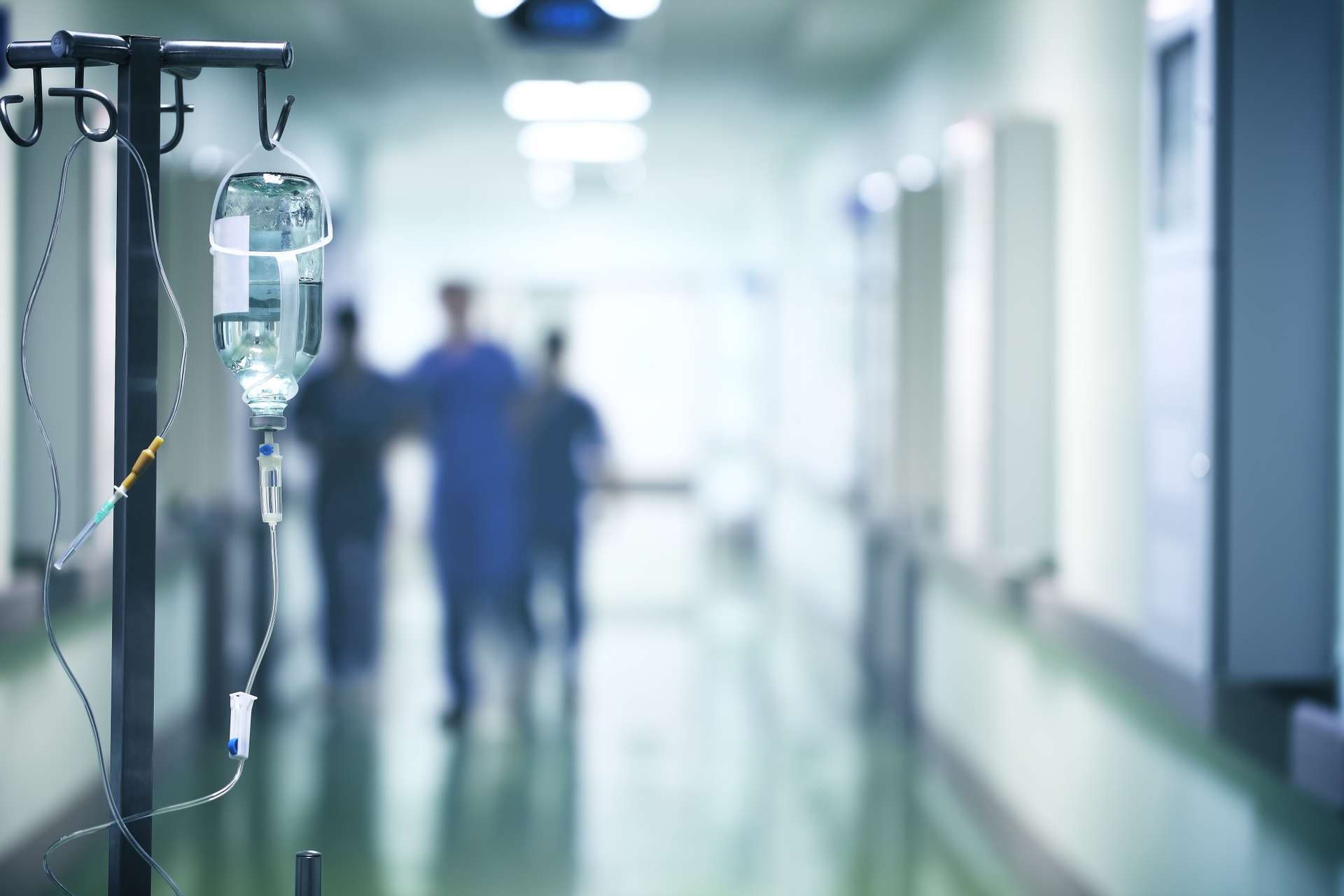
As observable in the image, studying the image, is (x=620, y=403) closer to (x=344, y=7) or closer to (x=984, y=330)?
(x=344, y=7)

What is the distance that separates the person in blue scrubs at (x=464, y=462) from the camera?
439 centimetres

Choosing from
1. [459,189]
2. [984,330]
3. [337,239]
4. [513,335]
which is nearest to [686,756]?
[984,330]

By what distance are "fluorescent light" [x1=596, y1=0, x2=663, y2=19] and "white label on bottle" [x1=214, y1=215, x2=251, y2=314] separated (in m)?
2.93

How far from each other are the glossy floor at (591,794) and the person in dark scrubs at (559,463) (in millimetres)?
480

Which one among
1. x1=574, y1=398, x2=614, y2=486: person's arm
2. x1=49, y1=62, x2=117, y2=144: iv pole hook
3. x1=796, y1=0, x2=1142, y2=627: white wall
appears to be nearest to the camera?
x1=49, y1=62, x2=117, y2=144: iv pole hook

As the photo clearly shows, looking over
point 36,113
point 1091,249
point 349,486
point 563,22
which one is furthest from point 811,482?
point 36,113

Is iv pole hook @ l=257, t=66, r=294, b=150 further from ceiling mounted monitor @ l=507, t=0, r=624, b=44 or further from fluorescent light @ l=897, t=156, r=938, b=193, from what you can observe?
fluorescent light @ l=897, t=156, r=938, b=193

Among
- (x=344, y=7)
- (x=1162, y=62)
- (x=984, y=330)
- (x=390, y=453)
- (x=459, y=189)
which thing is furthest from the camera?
(x=459, y=189)

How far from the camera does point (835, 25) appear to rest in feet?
14.6

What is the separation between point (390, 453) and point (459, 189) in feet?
15.8

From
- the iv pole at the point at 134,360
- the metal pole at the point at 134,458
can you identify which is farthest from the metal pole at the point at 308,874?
the metal pole at the point at 134,458

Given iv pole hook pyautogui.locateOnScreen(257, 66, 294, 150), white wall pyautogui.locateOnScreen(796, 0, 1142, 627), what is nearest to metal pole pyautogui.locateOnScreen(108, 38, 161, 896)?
iv pole hook pyautogui.locateOnScreen(257, 66, 294, 150)

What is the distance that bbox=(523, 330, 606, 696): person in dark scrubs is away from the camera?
517 centimetres

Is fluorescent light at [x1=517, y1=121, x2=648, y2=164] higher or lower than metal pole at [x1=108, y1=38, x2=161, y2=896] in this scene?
higher
